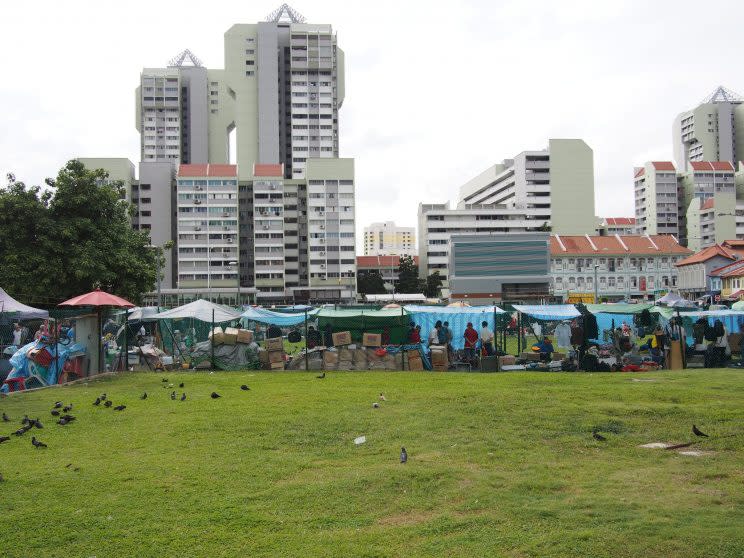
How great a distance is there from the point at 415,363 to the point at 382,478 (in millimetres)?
14208

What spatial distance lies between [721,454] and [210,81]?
145 metres

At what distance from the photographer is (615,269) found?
3878 inches

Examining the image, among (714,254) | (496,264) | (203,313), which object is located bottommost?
(203,313)

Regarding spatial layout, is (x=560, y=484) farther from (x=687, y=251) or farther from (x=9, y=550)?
(x=687, y=251)

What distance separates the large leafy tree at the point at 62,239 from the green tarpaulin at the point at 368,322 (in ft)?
47.1

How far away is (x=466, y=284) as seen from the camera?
93500 mm

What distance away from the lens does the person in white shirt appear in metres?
22.8

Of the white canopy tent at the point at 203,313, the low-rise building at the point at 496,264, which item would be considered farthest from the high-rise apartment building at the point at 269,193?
the white canopy tent at the point at 203,313

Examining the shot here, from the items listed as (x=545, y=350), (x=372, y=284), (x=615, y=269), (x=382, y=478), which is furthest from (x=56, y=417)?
(x=615, y=269)

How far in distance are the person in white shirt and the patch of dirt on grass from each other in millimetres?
16011

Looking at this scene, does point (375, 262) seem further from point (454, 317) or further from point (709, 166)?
point (454, 317)

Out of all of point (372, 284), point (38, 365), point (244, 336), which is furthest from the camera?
point (372, 284)

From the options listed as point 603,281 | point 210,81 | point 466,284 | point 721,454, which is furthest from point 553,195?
point 721,454

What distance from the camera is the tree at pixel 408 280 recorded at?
107 meters
